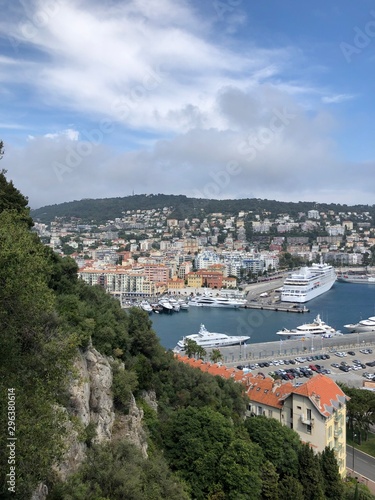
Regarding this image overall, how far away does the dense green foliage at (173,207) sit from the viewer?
234ft

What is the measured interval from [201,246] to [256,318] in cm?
3001

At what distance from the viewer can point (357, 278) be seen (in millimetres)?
37656

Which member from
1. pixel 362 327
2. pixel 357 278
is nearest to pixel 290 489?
pixel 362 327

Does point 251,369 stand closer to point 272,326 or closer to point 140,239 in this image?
point 272,326

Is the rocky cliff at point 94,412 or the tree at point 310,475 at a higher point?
the rocky cliff at point 94,412

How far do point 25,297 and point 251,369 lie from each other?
10736 millimetres

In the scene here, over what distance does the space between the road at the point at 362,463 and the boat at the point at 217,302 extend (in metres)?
18.8

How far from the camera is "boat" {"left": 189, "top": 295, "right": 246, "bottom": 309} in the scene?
26703mm

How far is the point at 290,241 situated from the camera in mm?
55625

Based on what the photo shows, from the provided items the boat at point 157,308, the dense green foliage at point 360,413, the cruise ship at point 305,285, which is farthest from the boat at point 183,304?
the dense green foliage at point 360,413

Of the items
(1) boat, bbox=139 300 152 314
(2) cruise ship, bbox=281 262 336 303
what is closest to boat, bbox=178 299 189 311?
(1) boat, bbox=139 300 152 314

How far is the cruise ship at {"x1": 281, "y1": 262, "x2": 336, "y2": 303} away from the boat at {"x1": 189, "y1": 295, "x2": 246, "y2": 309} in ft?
8.58

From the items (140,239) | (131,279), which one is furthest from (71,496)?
(140,239)

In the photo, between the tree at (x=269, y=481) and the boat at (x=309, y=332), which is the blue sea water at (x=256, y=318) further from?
the tree at (x=269, y=481)
